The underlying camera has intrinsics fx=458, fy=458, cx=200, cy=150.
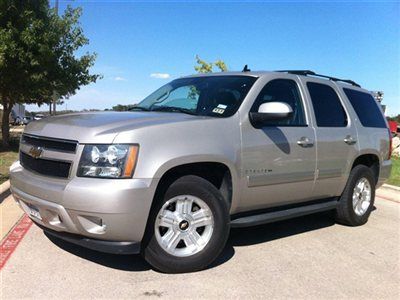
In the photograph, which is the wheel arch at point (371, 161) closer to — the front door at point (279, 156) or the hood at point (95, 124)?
the front door at point (279, 156)

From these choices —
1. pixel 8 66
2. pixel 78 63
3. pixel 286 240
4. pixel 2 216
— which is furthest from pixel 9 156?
pixel 286 240

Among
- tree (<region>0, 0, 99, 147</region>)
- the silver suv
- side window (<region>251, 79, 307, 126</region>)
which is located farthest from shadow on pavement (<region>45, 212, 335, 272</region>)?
tree (<region>0, 0, 99, 147</region>)

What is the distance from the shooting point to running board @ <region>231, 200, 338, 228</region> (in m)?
4.63

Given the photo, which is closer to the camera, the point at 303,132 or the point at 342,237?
the point at 303,132

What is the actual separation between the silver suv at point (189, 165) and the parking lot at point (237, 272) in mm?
283

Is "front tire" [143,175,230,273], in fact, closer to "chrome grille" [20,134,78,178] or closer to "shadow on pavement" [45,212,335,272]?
"shadow on pavement" [45,212,335,272]

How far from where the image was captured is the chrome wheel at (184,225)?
4062 mm

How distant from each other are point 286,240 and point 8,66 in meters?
11.0

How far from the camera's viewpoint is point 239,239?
5371 mm

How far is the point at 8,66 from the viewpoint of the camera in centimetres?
1348

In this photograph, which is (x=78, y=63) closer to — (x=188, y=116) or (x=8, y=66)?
(x=8, y=66)

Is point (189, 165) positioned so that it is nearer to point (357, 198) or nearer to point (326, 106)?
point (326, 106)

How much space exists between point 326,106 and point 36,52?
10768mm

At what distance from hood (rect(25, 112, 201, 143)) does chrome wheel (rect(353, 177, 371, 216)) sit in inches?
120
